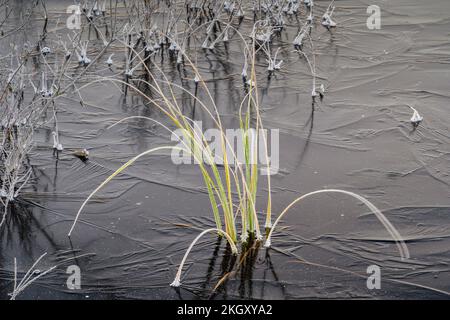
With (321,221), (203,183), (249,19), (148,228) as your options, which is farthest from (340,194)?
(249,19)

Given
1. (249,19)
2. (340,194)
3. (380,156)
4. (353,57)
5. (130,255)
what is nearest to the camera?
(130,255)

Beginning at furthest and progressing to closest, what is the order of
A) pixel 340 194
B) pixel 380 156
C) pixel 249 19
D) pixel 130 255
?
pixel 249 19
pixel 380 156
pixel 340 194
pixel 130 255

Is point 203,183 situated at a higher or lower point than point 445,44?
lower
